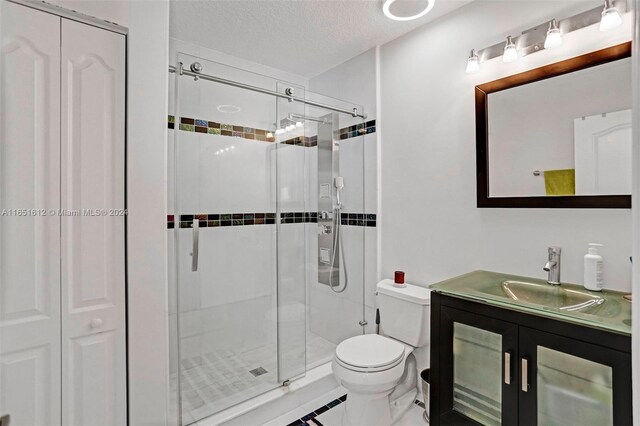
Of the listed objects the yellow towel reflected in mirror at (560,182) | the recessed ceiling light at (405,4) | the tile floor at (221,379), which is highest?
the recessed ceiling light at (405,4)

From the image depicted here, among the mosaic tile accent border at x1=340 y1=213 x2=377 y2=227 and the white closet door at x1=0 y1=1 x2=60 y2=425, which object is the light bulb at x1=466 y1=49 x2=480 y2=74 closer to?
the mosaic tile accent border at x1=340 y1=213 x2=377 y2=227

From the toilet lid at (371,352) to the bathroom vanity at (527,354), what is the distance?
10.1 inches

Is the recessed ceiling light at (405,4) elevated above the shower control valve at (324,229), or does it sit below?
above

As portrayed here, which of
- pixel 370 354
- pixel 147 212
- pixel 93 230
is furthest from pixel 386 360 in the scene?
pixel 93 230

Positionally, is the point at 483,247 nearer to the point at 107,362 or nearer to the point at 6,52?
the point at 107,362

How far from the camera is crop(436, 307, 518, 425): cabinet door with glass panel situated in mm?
1380

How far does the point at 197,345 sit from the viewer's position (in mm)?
1983

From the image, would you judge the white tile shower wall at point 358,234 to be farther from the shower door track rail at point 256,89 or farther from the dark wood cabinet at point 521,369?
the dark wood cabinet at point 521,369

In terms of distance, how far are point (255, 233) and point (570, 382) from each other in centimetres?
182

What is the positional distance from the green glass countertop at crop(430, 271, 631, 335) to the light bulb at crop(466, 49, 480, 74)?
1.17m

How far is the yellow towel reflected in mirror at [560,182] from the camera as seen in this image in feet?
5.11

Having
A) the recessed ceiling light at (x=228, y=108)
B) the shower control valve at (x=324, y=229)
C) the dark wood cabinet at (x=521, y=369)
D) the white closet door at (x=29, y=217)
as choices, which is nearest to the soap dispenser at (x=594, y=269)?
the dark wood cabinet at (x=521, y=369)

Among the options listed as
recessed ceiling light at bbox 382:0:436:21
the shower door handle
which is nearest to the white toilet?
the shower door handle

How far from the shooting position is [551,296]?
1.51 meters
